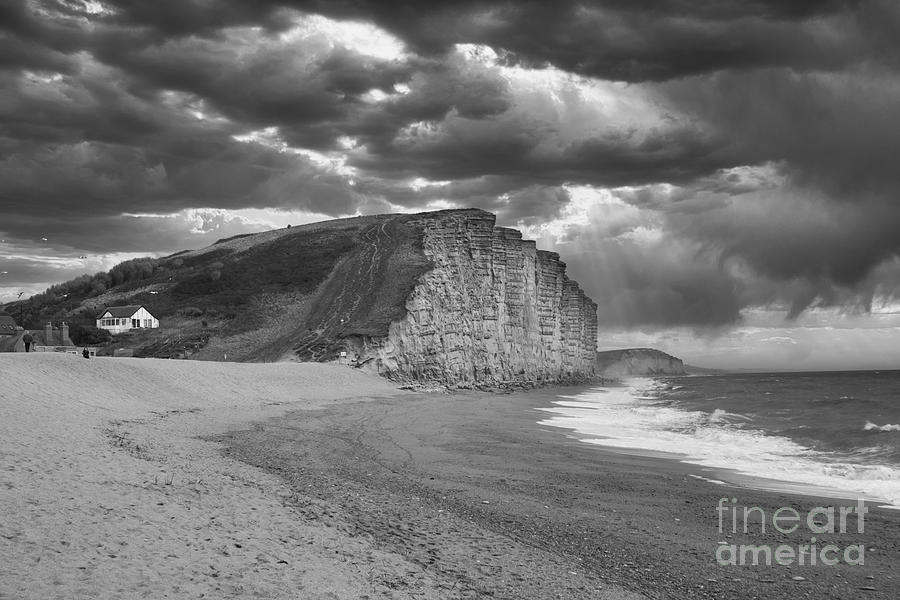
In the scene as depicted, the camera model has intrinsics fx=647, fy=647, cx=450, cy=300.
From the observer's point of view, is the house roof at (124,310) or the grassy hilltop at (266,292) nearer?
the grassy hilltop at (266,292)

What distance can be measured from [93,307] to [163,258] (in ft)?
75.6

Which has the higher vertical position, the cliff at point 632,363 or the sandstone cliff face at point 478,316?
the sandstone cliff face at point 478,316

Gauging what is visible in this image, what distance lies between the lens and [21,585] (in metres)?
6.00

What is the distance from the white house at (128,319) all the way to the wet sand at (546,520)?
53836 mm

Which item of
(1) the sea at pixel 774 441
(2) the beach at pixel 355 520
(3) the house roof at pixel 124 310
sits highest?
(3) the house roof at pixel 124 310

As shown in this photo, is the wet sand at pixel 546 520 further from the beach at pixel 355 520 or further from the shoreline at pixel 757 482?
the shoreline at pixel 757 482

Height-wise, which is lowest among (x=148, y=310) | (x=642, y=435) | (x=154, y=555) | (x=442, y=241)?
(x=642, y=435)

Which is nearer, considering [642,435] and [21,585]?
[21,585]

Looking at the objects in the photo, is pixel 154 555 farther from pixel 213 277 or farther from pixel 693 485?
pixel 213 277

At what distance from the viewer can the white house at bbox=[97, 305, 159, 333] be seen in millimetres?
67625

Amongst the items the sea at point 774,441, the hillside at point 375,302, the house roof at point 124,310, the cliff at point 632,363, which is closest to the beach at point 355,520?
the sea at point 774,441

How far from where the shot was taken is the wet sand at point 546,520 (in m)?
8.55

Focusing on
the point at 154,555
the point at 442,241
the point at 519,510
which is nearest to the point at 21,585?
the point at 154,555

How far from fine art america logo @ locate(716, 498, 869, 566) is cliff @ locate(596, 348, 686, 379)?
16569 centimetres
